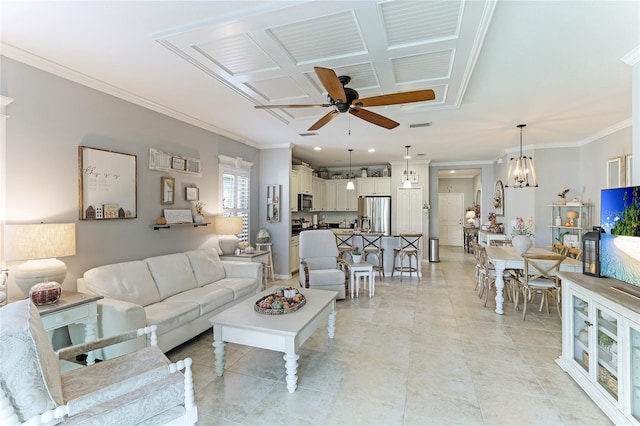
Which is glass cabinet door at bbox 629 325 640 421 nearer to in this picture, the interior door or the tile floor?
the tile floor

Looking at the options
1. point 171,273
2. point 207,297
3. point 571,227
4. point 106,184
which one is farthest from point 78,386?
point 571,227

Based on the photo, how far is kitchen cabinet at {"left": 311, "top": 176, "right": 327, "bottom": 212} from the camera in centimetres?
802

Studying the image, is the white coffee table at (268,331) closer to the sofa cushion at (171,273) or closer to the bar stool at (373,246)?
the sofa cushion at (171,273)

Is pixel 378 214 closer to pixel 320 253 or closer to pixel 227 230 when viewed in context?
pixel 320 253

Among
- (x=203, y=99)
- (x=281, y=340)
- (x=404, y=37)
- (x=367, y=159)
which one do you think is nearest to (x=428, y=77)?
(x=404, y=37)

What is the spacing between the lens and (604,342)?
2.17 m

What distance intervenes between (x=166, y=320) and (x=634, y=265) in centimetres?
379

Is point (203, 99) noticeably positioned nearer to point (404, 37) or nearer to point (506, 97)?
point (404, 37)

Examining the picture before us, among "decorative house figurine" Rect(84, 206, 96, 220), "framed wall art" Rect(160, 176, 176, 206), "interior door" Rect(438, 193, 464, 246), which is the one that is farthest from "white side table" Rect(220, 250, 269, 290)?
"interior door" Rect(438, 193, 464, 246)

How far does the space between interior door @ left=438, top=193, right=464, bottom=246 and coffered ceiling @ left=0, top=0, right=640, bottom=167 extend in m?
7.11

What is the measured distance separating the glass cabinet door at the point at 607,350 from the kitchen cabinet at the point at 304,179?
5.58 metres

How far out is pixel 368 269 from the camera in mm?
4867

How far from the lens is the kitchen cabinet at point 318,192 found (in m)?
8.02

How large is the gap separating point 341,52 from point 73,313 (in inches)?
118
